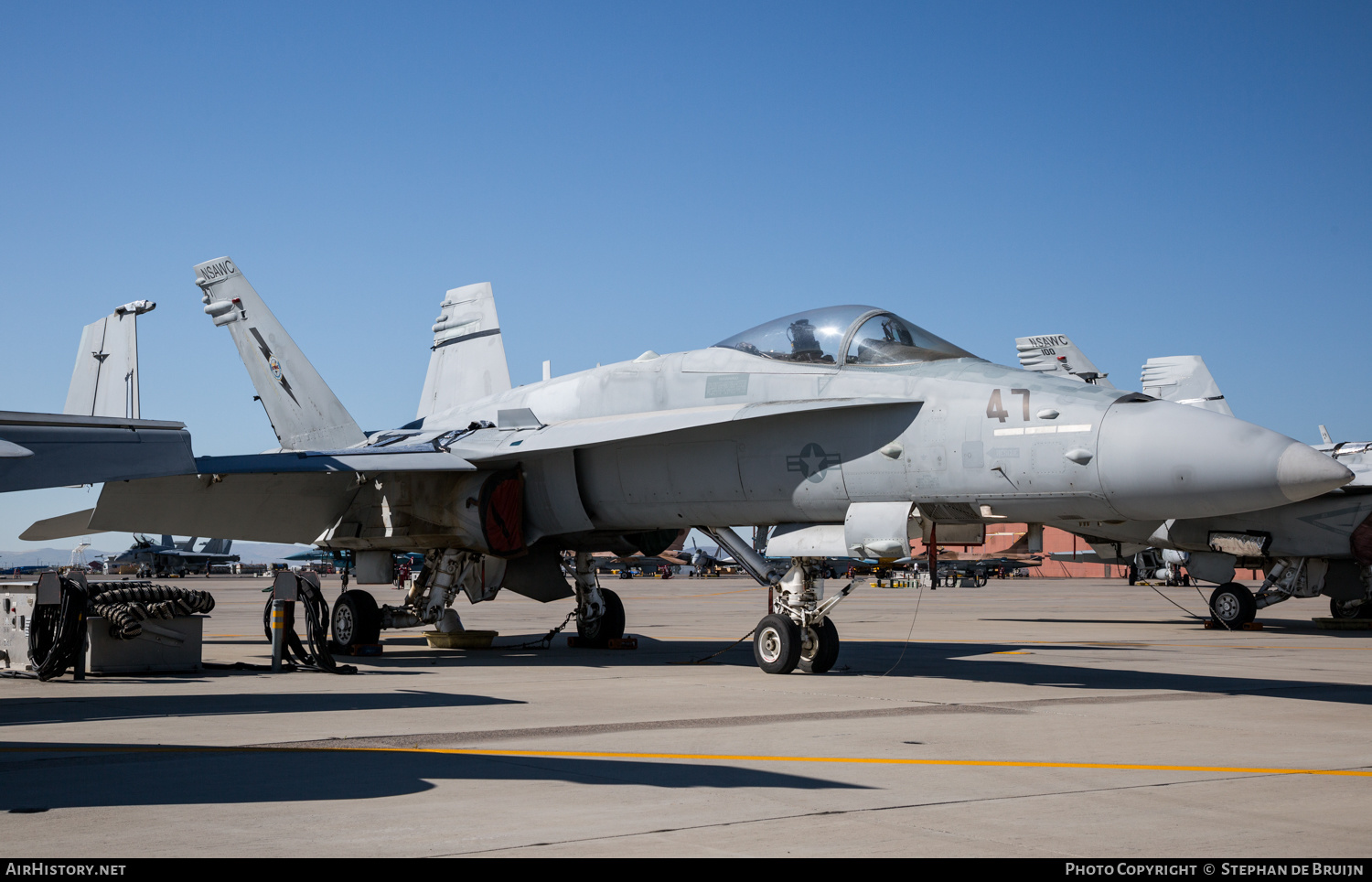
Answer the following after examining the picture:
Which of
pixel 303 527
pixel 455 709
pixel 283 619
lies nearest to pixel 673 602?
pixel 303 527

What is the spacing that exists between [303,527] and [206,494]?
1483mm

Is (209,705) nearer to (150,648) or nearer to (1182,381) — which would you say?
(150,648)

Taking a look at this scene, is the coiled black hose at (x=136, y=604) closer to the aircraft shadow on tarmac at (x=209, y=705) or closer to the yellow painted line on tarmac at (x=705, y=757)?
the aircraft shadow on tarmac at (x=209, y=705)

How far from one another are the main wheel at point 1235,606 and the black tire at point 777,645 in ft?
39.2

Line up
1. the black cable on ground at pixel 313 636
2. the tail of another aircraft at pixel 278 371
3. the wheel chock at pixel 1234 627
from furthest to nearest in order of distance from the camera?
the wheel chock at pixel 1234 627 → the tail of another aircraft at pixel 278 371 → the black cable on ground at pixel 313 636

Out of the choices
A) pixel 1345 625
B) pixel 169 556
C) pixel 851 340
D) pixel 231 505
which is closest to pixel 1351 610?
pixel 1345 625

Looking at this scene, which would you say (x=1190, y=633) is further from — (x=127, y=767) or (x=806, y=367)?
(x=127, y=767)

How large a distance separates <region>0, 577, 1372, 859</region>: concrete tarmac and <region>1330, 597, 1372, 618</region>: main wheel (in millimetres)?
10330

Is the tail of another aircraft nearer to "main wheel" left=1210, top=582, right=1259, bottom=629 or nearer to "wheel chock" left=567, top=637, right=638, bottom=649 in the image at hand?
"wheel chock" left=567, top=637, right=638, bottom=649

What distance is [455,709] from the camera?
26.9ft

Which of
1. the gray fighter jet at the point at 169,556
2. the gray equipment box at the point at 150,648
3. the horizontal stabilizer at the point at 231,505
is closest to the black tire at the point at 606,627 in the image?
the horizontal stabilizer at the point at 231,505

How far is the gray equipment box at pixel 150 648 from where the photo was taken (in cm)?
1082

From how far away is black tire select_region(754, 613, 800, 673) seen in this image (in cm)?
1087

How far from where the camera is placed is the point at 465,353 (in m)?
17.4
